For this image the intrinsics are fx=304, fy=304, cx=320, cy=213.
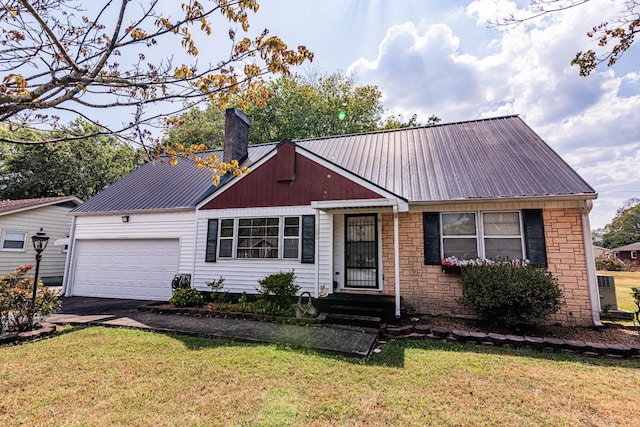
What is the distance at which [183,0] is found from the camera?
361 centimetres

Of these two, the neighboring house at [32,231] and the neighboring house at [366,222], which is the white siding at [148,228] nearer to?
the neighboring house at [366,222]

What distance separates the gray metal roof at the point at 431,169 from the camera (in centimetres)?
754

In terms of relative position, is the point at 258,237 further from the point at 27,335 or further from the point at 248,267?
the point at 27,335

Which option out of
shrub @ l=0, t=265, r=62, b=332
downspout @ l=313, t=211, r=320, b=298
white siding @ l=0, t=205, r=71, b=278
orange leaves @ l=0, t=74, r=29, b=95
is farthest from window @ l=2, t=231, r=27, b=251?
orange leaves @ l=0, t=74, r=29, b=95

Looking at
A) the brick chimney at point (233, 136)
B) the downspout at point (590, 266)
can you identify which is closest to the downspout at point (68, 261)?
the brick chimney at point (233, 136)

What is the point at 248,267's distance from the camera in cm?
886

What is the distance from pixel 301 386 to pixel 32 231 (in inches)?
689

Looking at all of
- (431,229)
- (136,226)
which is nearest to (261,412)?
(431,229)

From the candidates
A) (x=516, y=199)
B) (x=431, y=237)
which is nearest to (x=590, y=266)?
(x=516, y=199)

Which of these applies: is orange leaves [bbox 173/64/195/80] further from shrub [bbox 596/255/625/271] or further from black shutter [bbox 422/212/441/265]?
shrub [bbox 596/255/625/271]

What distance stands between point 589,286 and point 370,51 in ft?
22.9

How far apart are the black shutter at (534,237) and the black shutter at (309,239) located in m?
5.11

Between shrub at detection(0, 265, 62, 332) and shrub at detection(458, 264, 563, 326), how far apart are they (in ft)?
28.9

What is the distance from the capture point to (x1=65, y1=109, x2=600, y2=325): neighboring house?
704cm
